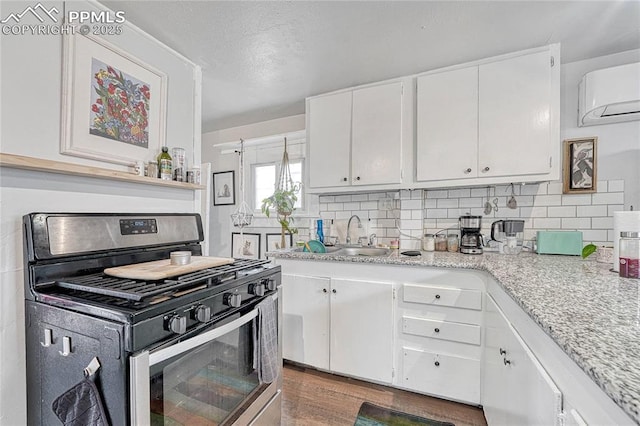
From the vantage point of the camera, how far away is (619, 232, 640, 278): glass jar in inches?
45.1

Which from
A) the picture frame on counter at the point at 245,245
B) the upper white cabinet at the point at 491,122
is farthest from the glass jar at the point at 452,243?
the picture frame on counter at the point at 245,245

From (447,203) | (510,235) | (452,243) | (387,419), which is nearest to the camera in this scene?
(387,419)

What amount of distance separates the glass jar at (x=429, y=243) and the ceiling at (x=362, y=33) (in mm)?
1332

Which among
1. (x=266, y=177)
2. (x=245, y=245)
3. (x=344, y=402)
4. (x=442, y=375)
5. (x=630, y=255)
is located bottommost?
(x=344, y=402)

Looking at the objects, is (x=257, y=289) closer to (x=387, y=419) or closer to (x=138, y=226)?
(x=138, y=226)

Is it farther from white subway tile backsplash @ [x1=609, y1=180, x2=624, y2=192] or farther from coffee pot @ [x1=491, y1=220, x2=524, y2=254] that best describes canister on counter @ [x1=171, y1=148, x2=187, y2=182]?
white subway tile backsplash @ [x1=609, y1=180, x2=624, y2=192]

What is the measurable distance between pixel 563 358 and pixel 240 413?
1182mm

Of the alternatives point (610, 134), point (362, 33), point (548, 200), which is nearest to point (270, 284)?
point (362, 33)

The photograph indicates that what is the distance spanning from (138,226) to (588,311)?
1.90 m

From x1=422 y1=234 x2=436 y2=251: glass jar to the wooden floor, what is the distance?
3.41 ft

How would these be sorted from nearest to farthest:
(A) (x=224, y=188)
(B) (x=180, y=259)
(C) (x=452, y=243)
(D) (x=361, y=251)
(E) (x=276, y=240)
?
(B) (x=180, y=259) < (C) (x=452, y=243) < (D) (x=361, y=251) < (E) (x=276, y=240) < (A) (x=224, y=188)

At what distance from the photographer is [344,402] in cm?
172

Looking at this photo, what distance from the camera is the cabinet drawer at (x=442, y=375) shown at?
1.60 metres

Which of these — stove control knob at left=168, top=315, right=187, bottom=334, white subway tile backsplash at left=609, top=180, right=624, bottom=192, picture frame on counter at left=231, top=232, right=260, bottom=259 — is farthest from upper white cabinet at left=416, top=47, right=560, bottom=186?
picture frame on counter at left=231, top=232, right=260, bottom=259
